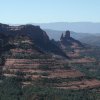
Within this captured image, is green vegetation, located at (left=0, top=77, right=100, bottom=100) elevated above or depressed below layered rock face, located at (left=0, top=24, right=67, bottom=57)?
below

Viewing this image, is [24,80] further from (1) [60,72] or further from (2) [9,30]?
(2) [9,30]

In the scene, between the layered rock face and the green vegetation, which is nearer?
the green vegetation

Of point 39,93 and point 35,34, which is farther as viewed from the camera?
point 35,34

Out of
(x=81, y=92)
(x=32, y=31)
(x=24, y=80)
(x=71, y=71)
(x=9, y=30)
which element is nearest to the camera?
(x=81, y=92)

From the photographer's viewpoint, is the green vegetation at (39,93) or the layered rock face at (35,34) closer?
the green vegetation at (39,93)

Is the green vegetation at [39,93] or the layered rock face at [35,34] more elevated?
the layered rock face at [35,34]

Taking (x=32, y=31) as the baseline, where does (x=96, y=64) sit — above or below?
below

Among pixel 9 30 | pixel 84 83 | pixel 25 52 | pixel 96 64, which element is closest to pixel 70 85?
pixel 84 83

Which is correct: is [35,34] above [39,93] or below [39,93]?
above

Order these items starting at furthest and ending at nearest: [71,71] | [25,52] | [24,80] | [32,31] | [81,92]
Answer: [32,31] < [25,52] < [71,71] < [24,80] < [81,92]

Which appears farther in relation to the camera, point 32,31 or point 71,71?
point 32,31
